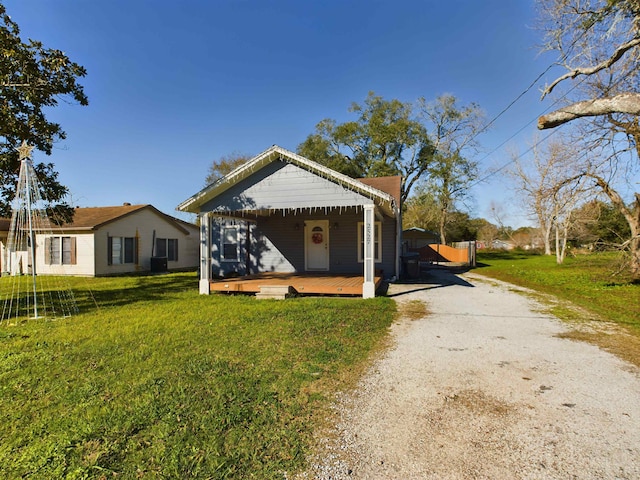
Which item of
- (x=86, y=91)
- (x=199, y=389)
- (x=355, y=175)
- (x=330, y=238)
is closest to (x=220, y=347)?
(x=199, y=389)

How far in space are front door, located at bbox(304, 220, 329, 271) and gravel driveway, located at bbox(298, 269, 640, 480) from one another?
7480 mm

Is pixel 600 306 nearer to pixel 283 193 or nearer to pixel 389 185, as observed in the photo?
pixel 389 185

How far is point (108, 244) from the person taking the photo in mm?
16688

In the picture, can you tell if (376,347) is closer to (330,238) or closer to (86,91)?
(330,238)

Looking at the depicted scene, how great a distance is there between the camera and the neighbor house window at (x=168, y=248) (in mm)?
19747

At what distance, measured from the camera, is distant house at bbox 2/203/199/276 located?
52.7ft

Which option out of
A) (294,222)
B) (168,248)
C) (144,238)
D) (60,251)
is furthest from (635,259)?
(60,251)

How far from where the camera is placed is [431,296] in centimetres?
948

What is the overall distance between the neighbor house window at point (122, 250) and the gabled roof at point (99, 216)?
3.57ft

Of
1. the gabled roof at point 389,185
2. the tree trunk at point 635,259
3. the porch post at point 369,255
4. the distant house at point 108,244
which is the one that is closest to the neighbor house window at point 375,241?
the gabled roof at point 389,185

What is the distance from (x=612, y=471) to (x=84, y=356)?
566cm

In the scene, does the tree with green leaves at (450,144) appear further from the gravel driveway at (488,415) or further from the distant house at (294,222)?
the gravel driveway at (488,415)

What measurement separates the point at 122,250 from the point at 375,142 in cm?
2110

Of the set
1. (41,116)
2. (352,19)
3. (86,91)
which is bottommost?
(41,116)
